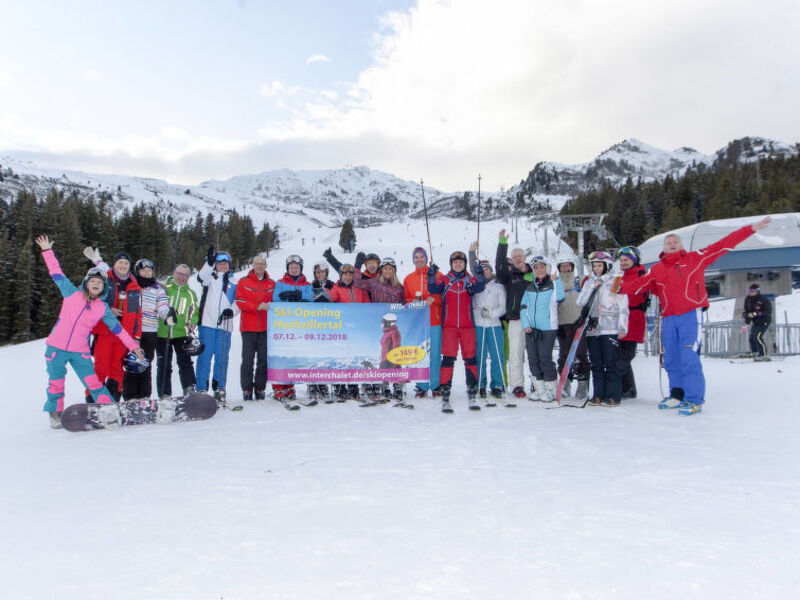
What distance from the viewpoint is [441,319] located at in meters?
6.54

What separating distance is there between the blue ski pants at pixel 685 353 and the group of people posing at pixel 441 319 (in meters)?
0.01

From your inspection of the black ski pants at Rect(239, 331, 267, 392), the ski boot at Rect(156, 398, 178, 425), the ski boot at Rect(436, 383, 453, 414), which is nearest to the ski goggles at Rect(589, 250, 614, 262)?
the ski boot at Rect(436, 383, 453, 414)

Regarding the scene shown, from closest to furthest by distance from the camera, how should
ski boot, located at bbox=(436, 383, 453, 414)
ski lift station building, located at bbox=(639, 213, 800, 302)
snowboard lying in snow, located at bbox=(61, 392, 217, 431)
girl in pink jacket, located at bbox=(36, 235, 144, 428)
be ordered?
1. snowboard lying in snow, located at bbox=(61, 392, 217, 431)
2. girl in pink jacket, located at bbox=(36, 235, 144, 428)
3. ski boot, located at bbox=(436, 383, 453, 414)
4. ski lift station building, located at bbox=(639, 213, 800, 302)

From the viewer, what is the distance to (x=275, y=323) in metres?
6.41

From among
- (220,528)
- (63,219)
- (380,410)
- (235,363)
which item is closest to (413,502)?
(220,528)

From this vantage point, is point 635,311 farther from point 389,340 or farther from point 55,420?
point 55,420

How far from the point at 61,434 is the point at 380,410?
Result: 11.2 ft

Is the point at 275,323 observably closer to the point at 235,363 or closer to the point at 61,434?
the point at 61,434

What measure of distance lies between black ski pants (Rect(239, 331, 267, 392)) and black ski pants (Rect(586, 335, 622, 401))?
430 cm

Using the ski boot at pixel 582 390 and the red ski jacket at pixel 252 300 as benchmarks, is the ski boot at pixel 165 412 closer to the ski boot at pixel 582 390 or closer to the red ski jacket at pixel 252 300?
the red ski jacket at pixel 252 300

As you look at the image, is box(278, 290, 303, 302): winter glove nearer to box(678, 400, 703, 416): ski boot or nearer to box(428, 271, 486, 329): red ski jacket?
box(428, 271, 486, 329): red ski jacket

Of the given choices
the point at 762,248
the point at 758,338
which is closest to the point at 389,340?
the point at 758,338

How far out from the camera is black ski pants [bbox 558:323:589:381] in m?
6.51

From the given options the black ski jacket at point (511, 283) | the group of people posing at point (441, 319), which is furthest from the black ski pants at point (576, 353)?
the black ski jacket at point (511, 283)
